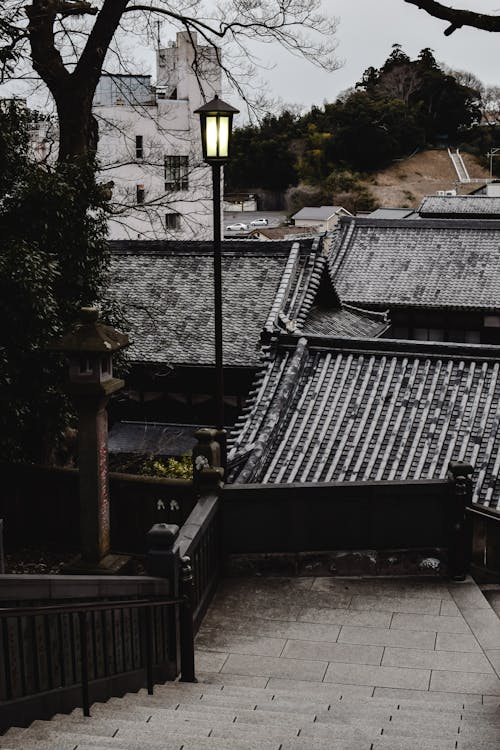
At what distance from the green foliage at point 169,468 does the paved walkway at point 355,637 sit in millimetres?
7767

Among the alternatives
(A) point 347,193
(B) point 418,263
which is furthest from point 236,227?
(B) point 418,263

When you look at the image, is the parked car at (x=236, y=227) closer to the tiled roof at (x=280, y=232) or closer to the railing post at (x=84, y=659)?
the tiled roof at (x=280, y=232)

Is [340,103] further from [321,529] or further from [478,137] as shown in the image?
[321,529]

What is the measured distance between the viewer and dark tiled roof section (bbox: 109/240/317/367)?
21.8 metres

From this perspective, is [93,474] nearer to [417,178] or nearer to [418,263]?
[418,263]

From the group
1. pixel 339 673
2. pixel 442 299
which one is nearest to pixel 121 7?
pixel 339 673

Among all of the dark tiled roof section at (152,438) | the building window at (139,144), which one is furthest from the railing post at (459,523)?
the building window at (139,144)

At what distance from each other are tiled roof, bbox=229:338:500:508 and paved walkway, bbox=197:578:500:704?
3290 mm

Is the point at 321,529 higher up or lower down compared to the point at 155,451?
higher up

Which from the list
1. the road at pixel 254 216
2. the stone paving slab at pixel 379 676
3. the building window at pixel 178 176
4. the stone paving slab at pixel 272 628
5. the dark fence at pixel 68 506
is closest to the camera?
the stone paving slab at pixel 379 676

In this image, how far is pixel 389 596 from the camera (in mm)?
9945

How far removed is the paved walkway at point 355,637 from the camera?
8164 millimetres

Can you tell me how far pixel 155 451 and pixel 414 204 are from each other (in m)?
66.2

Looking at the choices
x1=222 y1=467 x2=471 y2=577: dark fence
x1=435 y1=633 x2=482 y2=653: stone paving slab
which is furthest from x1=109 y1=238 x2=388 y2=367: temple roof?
x1=435 y1=633 x2=482 y2=653: stone paving slab
